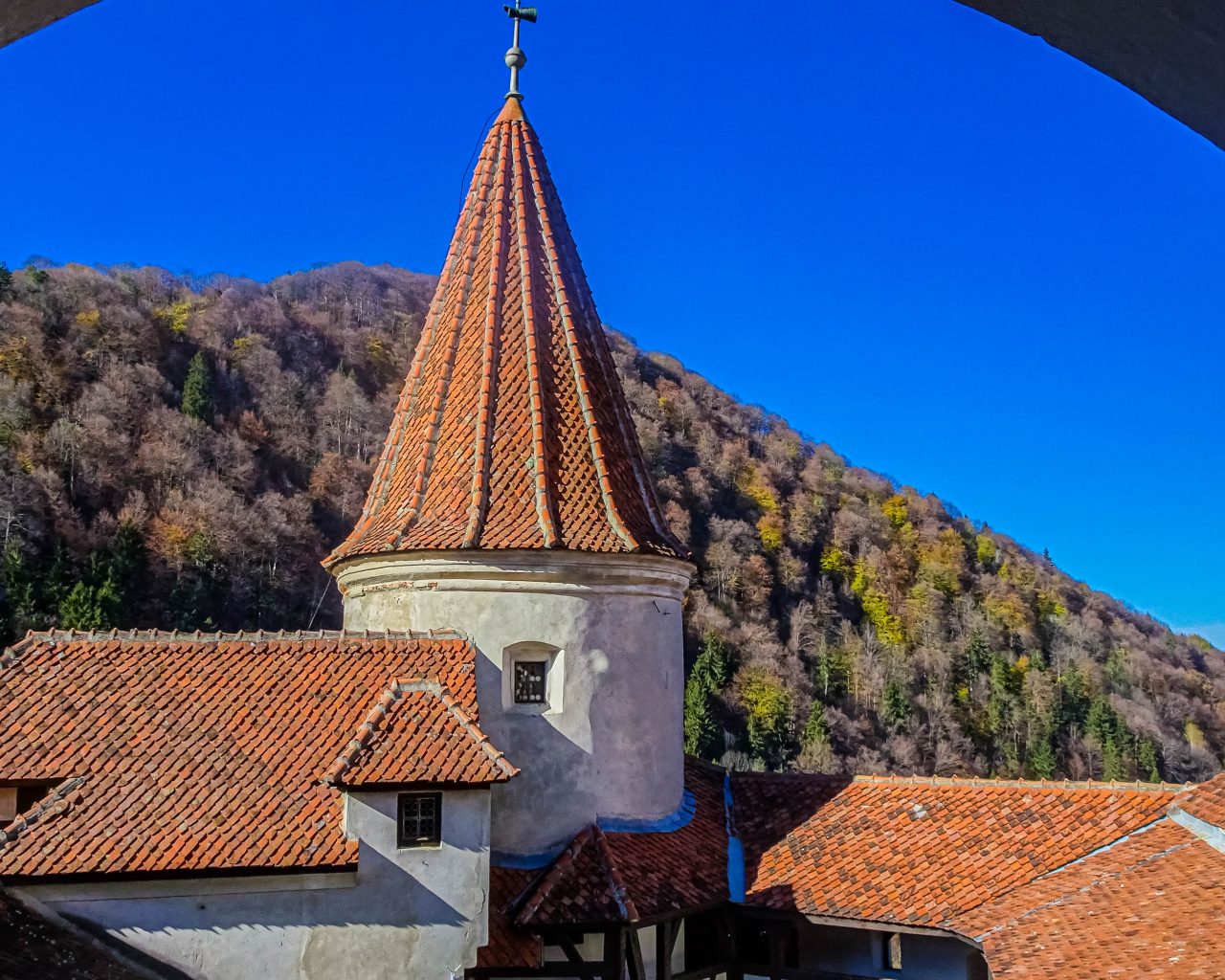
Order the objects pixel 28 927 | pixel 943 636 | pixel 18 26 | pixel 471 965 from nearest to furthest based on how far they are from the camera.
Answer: pixel 18 26 → pixel 28 927 → pixel 471 965 → pixel 943 636

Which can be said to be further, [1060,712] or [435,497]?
[1060,712]

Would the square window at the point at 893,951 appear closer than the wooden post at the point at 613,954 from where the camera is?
No

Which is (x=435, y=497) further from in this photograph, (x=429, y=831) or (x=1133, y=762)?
(x=1133, y=762)

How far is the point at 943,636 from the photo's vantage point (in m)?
73.1

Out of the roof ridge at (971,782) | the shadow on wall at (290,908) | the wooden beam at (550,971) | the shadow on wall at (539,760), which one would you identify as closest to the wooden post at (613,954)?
the wooden beam at (550,971)

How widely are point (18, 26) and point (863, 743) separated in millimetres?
62419

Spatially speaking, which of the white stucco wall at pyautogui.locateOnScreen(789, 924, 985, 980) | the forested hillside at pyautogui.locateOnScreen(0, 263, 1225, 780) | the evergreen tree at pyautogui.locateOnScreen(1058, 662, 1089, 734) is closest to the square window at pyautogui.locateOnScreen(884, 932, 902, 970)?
the white stucco wall at pyautogui.locateOnScreen(789, 924, 985, 980)

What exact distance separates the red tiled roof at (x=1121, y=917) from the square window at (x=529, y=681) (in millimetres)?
5263

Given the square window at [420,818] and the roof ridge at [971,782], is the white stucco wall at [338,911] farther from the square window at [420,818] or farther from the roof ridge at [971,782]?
the roof ridge at [971,782]

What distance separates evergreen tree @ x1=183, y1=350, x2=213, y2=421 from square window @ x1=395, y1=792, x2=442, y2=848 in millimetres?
57053

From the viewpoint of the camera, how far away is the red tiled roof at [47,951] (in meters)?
8.38

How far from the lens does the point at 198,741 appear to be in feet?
35.6

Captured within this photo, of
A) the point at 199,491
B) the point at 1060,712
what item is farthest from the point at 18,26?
the point at 1060,712

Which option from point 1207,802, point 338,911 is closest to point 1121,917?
point 1207,802
